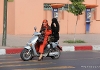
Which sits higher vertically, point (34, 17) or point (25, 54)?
point (34, 17)

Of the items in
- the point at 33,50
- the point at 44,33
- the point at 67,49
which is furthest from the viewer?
the point at 67,49

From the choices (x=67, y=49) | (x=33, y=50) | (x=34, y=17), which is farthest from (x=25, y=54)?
(x=34, y=17)

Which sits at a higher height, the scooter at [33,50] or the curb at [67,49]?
A: the scooter at [33,50]

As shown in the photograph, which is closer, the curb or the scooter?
the scooter

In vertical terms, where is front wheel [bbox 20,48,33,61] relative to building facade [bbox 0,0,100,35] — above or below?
below

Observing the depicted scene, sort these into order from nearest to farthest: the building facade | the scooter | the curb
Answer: the scooter
the curb
the building facade

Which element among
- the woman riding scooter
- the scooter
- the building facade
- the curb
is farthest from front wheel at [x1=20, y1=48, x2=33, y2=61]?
the building facade

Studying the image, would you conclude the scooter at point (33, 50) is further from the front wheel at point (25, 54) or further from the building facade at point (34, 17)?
the building facade at point (34, 17)

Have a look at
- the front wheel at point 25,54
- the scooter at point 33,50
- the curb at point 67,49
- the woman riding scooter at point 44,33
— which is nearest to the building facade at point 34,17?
the curb at point 67,49

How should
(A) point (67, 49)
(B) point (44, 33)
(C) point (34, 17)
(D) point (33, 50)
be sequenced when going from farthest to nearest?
(C) point (34, 17) → (A) point (67, 49) → (B) point (44, 33) → (D) point (33, 50)

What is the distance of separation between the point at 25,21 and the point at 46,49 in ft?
33.7

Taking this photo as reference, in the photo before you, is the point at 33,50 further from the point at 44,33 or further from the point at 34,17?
the point at 34,17

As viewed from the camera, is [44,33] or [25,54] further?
[44,33]

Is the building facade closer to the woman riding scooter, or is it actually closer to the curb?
the curb
